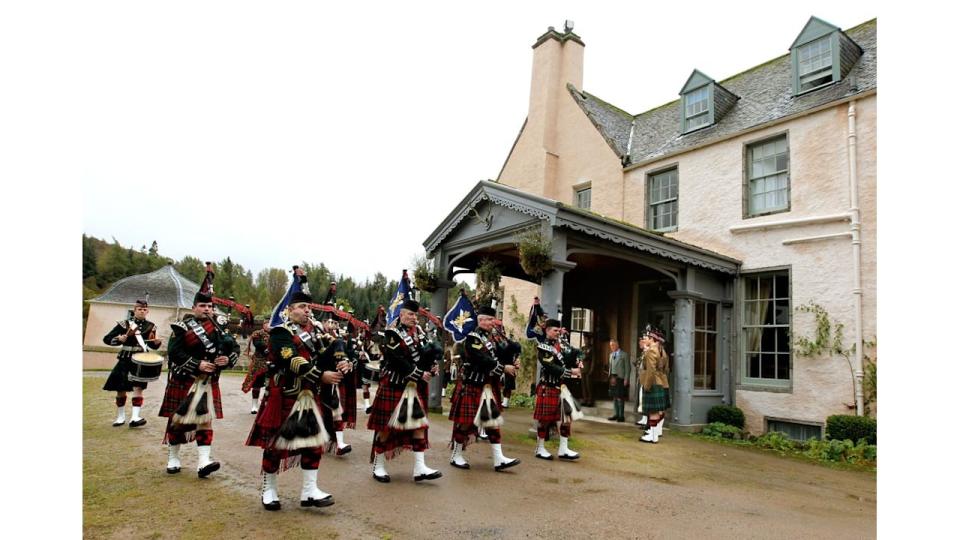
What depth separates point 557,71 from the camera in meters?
17.0

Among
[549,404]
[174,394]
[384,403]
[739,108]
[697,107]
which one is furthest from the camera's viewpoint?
[697,107]

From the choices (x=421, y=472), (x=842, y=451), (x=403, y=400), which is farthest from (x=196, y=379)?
(x=842, y=451)

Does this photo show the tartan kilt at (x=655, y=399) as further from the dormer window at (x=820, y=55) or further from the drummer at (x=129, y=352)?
the drummer at (x=129, y=352)

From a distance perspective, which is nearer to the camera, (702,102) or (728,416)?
(728,416)

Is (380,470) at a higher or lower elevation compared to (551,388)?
lower

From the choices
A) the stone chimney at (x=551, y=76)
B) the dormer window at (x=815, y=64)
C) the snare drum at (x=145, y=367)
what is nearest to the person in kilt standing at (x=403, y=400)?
the snare drum at (x=145, y=367)

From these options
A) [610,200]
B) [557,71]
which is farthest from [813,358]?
[557,71]

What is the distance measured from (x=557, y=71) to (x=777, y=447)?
40.9 feet

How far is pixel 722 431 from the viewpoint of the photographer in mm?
10570

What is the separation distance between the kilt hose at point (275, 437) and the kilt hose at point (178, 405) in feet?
4.48

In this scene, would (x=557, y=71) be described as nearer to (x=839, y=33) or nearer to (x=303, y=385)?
(x=839, y=33)

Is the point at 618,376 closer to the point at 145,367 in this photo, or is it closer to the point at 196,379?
the point at 196,379

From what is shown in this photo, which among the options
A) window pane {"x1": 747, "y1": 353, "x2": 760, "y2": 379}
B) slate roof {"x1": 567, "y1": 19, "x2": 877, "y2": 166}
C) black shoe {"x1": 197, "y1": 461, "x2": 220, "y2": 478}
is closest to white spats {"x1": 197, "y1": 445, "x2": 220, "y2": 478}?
black shoe {"x1": 197, "y1": 461, "x2": 220, "y2": 478}

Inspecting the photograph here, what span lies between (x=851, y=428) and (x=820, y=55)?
796cm
